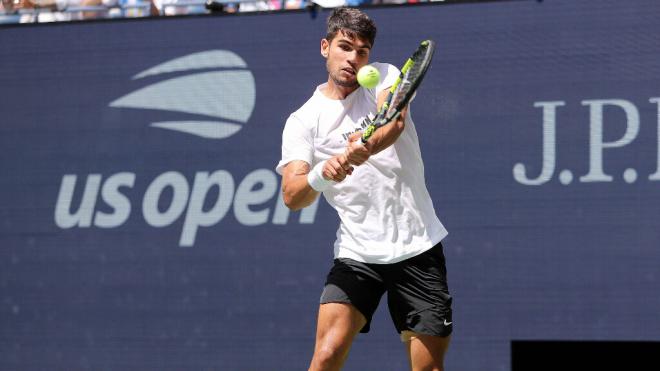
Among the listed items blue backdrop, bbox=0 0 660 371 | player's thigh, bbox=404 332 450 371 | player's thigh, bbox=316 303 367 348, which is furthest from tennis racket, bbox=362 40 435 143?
blue backdrop, bbox=0 0 660 371

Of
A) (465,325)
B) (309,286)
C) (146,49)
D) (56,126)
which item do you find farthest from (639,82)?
(56,126)

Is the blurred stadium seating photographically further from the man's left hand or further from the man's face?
the man's left hand

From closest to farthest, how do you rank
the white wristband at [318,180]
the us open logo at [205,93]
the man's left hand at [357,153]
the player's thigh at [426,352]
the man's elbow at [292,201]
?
1. the man's left hand at [357,153]
2. the white wristband at [318,180]
3. the man's elbow at [292,201]
4. the player's thigh at [426,352]
5. the us open logo at [205,93]

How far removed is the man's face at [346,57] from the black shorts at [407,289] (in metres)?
0.62

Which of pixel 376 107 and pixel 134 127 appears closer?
pixel 376 107

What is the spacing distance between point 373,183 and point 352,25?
1.75ft

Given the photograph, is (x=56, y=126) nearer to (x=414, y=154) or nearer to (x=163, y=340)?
(x=163, y=340)

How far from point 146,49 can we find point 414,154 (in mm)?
3135

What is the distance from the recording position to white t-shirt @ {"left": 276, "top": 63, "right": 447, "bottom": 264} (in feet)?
13.2

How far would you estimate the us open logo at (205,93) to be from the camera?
661cm

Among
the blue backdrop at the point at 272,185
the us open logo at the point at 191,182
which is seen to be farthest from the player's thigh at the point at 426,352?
the us open logo at the point at 191,182

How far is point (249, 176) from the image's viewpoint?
652 centimetres

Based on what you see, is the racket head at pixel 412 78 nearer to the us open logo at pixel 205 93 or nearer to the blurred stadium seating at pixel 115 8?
the blurred stadium seating at pixel 115 8

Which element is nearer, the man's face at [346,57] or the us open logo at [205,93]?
the man's face at [346,57]
